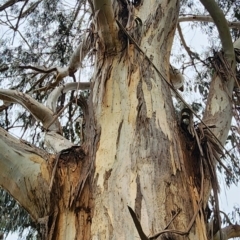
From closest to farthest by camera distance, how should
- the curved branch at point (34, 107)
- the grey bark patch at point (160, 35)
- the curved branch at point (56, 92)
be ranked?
1. the grey bark patch at point (160, 35)
2. the curved branch at point (34, 107)
3. the curved branch at point (56, 92)

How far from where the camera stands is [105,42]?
1.48 metres

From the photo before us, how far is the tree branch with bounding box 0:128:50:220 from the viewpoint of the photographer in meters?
1.08

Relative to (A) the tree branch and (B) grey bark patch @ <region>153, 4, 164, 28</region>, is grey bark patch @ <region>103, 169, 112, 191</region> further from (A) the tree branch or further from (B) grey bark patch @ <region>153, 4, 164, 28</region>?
(B) grey bark patch @ <region>153, 4, 164, 28</region>

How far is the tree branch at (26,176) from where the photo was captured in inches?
42.6

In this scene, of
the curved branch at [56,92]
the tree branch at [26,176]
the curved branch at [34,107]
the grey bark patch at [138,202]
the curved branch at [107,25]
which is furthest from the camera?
the curved branch at [56,92]

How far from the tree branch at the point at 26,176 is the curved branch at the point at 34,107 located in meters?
0.50

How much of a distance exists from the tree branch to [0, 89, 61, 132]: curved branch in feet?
1.63

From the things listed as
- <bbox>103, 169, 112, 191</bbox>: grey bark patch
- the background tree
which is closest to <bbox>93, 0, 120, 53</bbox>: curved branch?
the background tree

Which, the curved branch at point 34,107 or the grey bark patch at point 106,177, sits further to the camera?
the curved branch at point 34,107

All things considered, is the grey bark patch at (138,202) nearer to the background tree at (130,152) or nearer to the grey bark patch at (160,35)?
the background tree at (130,152)

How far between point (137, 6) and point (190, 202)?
98 centimetres

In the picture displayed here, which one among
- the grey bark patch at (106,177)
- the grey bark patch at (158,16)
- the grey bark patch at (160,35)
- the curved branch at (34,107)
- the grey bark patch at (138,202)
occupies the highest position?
the grey bark patch at (158,16)

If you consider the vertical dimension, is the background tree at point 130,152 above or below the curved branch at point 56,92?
below

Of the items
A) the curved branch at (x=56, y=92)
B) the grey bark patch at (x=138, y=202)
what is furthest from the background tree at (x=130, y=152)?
the curved branch at (x=56, y=92)
